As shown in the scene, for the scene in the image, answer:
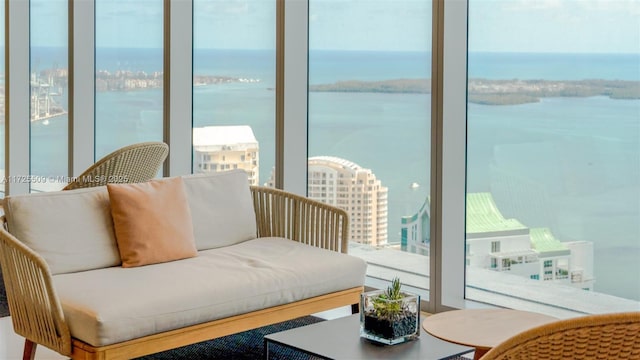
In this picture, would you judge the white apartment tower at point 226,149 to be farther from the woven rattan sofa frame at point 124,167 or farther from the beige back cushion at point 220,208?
the beige back cushion at point 220,208

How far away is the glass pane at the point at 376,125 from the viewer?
493 cm

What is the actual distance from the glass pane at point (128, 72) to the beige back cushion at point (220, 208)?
2045 mm

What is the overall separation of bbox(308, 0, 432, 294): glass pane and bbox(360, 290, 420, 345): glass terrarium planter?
1.62 meters

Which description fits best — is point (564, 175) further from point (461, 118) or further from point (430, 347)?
point (430, 347)

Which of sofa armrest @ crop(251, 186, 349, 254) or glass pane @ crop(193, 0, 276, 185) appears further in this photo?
glass pane @ crop(193, 0, 276, 185)

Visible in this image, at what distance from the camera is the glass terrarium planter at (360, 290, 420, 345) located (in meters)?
3.25

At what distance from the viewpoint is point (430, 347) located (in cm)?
328

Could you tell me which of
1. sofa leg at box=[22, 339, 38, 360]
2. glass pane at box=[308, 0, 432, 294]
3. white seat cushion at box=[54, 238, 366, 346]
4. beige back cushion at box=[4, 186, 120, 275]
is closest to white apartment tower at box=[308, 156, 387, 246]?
glass pane at box=[308, 0, 432, 294]

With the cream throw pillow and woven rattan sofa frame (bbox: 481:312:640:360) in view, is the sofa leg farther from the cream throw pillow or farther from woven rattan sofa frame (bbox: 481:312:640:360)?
woven rattan sofa frame (bbox: 481:312:640:360)

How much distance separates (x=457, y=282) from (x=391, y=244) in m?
0.52

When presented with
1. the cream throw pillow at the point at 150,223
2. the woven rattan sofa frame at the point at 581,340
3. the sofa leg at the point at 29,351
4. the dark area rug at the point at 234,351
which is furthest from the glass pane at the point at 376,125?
the woven rattan sofa frame at the point at 581,340

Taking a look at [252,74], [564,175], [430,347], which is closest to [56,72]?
[252,74]

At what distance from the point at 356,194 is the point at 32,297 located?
220 centimetres

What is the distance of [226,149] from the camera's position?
20.4 ft
